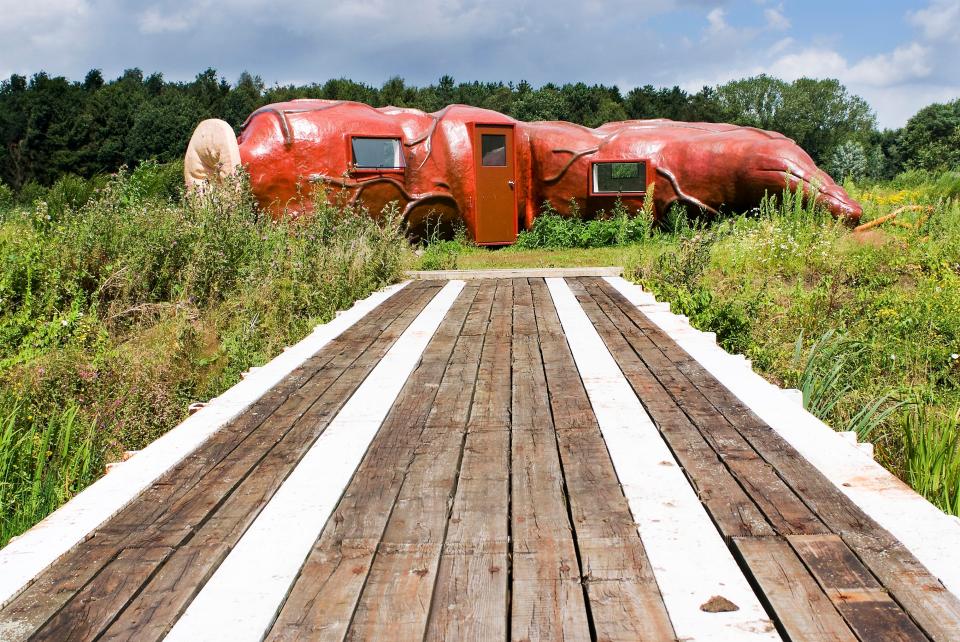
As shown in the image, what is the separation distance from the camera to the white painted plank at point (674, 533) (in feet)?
6.06

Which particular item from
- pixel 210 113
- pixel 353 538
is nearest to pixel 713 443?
pixel 353 538

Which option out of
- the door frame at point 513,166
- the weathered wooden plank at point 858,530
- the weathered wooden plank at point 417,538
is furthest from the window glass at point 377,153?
the weathered wooden plank at point 858,530

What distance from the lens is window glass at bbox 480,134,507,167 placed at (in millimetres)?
16016

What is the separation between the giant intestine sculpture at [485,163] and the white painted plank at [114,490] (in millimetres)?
10810

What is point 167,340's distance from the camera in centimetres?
632

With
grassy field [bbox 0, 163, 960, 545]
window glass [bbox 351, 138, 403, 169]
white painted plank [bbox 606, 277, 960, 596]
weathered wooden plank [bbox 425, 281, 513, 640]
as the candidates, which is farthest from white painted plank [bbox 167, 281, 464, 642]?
window glass [bbox 351, 138, 403, 169]

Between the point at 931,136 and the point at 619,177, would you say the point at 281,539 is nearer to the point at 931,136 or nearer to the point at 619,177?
the point at 619,177

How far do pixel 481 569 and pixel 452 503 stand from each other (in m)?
0.47

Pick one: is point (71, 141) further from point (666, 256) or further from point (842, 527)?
point (842, 527)

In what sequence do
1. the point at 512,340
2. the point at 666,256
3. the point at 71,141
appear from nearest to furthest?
the point at 512,340, the point at 666,256, the point at 71,141

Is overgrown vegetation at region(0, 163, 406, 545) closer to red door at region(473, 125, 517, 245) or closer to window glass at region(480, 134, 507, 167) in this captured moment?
red door at region(473, 125, 517, 245)

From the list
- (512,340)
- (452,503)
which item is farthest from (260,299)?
(452,503)

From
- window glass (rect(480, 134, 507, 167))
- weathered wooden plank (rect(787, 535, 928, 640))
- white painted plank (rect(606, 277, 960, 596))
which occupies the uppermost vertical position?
window glass (rect(480, 134, 507, 167))

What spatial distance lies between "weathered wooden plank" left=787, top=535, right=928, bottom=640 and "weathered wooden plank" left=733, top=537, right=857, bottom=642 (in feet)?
0.09
